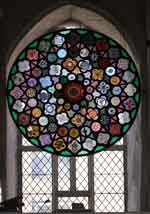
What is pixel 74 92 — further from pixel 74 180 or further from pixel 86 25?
pixel 74 180

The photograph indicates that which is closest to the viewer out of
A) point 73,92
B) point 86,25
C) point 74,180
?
point 73,92

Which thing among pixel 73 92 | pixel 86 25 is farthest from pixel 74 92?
pixel 86 25

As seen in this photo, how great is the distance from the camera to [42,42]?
12797mm

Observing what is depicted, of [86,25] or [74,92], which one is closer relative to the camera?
[74,92]

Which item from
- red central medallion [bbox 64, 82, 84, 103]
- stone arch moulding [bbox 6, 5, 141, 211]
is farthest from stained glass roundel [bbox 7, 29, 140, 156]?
stone arch moulding [bbox 6, 5, 141, 211]

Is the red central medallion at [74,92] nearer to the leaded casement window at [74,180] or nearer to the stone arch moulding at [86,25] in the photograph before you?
the stone arch moulding at [86,25]

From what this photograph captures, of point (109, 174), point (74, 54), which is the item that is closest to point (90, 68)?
point (74, 54)

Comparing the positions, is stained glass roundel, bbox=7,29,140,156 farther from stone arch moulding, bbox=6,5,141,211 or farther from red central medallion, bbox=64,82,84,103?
stone arch moulding, bbox=6,5,141,211

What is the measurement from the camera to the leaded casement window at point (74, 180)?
558 inches

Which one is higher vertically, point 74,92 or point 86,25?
point 86,25

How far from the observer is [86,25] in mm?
13617

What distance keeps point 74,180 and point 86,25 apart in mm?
2202

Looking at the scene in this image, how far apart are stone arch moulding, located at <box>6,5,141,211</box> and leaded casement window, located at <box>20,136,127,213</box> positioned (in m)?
0.74

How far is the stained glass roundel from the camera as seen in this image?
1247cm
